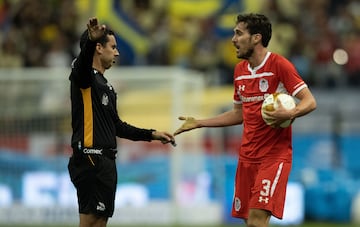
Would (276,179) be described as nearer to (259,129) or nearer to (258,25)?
(259,129)

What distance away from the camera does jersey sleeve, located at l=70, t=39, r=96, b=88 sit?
31.8 ft

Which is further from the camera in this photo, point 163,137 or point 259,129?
point 259,129

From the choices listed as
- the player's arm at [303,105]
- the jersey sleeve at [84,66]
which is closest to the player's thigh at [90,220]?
the jersey sleeve at [84,66]

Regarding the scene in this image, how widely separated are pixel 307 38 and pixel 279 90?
1238 centimetres

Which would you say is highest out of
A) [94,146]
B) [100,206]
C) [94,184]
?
[94,146]

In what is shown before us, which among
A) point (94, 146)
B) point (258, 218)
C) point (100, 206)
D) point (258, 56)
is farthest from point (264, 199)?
point (94, 146)

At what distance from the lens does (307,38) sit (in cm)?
2308

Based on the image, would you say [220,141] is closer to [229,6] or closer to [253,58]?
[229,6]

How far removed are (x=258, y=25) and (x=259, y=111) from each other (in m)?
0.85

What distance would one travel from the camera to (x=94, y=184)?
10.2 metres

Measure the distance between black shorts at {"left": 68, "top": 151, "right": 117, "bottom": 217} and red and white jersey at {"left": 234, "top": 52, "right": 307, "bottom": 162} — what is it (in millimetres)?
1570

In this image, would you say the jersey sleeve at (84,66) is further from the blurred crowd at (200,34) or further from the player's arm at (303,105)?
the blurred crowd at (200,34)

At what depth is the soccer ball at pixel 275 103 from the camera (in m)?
10.4

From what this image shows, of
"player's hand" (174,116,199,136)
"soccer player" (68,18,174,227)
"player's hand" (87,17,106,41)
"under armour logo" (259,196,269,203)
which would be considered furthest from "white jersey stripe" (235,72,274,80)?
"player's hand" (87,17,106,41)
